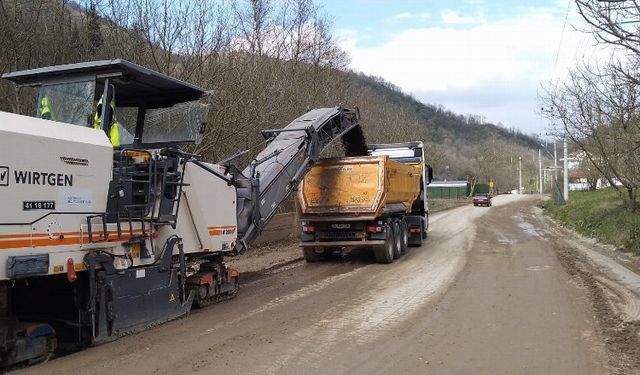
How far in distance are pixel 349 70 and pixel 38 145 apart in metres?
28.8

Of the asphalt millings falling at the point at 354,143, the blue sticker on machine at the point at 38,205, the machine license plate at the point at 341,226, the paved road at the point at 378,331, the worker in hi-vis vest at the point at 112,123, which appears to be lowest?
the paved road at the point at 378,331

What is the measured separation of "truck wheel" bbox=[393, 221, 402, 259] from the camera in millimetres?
16188

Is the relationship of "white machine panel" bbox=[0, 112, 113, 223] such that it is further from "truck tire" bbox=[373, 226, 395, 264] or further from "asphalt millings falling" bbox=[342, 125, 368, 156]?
"asphalt millings falling" bbox=[342, 125, 368, 156]

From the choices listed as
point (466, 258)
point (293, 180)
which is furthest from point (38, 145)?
point (466, 258)

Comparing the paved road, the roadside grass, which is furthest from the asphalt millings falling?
the roadside grass

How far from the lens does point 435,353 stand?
22.2 feet

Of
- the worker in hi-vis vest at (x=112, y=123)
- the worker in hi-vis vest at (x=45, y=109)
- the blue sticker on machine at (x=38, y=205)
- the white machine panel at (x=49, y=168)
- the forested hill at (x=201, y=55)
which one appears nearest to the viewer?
the white machine panel at (x=49, y=168)

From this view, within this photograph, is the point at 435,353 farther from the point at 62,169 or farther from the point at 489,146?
the point at 489,146

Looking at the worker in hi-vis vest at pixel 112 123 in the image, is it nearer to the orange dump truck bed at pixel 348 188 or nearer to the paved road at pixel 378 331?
the paved road at pixel 378 331

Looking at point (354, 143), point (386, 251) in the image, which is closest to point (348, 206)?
point (386, 251)

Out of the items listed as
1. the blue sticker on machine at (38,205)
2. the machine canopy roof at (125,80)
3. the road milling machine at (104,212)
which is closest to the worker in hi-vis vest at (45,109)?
the road milling machine at (104,212)

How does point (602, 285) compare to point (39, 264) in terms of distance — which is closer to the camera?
point (39, 264)

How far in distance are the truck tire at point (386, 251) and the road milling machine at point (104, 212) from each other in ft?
18.1

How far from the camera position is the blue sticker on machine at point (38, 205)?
583 centimetres
